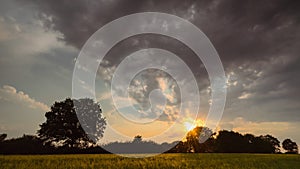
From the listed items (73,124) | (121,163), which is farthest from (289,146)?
(121,163)

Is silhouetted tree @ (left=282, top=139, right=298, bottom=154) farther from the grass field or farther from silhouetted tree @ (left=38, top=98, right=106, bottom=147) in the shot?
the grass field

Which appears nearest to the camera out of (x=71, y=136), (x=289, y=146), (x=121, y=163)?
(x=121, y=163)

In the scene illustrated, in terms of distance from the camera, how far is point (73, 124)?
60.5 meters

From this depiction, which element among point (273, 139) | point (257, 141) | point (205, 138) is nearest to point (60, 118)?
point (205, 138)

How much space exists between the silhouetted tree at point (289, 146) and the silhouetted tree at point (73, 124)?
385ft

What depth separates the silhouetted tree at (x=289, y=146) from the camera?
14261 centimetres

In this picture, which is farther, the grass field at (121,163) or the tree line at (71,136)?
the tree line at (71,136)

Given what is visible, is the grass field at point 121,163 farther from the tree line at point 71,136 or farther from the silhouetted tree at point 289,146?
the silhouetted tree at point 289,146

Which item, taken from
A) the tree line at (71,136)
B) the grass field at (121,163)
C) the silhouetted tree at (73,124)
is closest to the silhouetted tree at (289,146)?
the tree line at (71,136)

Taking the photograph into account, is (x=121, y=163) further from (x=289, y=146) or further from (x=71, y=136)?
(x=289, y=146)

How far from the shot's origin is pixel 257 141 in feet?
341

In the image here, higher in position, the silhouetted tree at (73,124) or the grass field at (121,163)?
the silhouetted tree at (73,124)

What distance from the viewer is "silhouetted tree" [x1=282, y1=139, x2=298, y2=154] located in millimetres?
142613

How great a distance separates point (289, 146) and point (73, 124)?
127 meters
